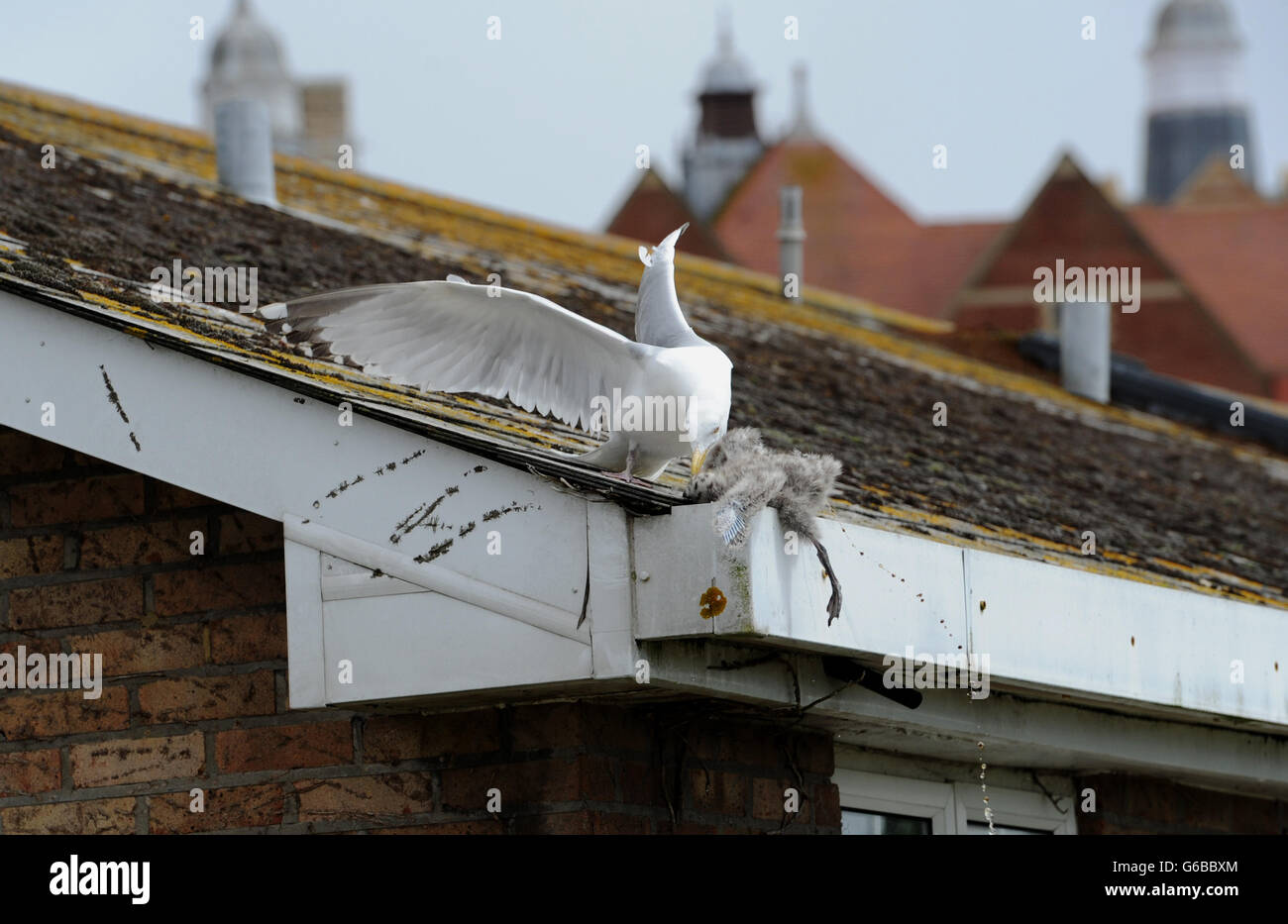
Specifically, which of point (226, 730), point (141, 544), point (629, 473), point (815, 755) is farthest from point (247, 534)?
point (815, 755)

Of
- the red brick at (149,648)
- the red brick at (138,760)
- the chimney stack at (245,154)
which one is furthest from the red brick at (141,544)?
the chimney stack at (245,154)

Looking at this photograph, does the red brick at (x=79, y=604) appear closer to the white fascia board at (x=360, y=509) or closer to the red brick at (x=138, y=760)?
the red brick at (x=138, y=760)

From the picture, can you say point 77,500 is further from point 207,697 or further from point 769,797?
point 769,797

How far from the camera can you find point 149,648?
481 centimetres

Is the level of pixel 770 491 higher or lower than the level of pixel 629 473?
lower

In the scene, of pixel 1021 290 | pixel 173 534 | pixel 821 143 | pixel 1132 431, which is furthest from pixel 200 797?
pixel 821 143

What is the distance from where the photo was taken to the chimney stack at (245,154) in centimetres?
840

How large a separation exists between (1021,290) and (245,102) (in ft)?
92.7

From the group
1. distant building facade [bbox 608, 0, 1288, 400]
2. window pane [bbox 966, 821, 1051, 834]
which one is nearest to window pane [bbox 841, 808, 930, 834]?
window pane [bbox 966, 821, 1051, 834]

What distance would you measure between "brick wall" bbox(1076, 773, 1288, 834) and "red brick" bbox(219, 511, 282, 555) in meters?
2.48

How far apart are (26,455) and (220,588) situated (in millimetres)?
603

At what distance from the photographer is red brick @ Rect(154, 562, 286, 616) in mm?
4734
